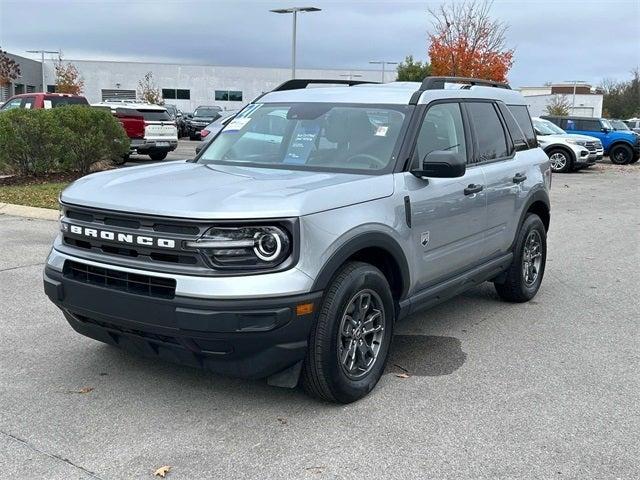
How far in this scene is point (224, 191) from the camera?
3.76m

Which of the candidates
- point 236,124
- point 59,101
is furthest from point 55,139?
point 236,124

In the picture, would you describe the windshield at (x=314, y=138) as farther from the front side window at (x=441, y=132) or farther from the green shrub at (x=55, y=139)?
the green shrub at (x=55, y=139)

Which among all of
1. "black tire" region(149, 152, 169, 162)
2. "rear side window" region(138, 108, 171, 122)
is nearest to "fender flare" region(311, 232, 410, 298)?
"rear side window" region(138, 108, 171, 122)

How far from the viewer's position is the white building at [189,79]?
222 ft

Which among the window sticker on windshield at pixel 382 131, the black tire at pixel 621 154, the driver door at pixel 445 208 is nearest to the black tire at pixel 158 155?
the driver door at pixel 445 208

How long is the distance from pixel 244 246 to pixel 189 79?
69436 mm

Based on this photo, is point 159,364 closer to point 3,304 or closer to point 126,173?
point 126,173

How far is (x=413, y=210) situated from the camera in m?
4.39

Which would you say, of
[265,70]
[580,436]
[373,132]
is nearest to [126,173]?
[373,132]

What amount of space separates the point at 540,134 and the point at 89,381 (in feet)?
69.4

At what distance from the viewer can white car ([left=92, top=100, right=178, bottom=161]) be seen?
1816 cm

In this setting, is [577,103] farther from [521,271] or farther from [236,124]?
[236,124]

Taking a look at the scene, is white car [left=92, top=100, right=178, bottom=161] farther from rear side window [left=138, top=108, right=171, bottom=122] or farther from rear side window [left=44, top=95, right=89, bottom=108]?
rear side window [left=44, top=95, right=89, bottom=108]

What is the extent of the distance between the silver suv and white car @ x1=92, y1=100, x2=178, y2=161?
1352 cm
